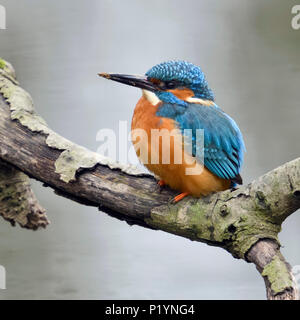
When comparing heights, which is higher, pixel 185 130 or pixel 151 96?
pixel 151 96

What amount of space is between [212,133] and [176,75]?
386 millimetres

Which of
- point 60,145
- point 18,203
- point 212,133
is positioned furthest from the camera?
point 18,203

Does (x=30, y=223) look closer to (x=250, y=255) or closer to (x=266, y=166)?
(x=250, y=255)

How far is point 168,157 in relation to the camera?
3.17 meters

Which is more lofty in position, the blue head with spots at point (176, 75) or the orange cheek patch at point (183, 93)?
the blue head with spots at point (176, 75)

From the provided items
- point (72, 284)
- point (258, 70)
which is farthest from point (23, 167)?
point (258, 70)

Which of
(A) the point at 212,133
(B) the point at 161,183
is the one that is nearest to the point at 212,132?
(A) the point at 212,133

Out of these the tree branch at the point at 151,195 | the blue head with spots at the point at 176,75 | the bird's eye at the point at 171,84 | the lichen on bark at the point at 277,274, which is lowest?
the lichen on bark at the point at 277,274

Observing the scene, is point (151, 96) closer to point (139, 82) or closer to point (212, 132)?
point (139, 82)

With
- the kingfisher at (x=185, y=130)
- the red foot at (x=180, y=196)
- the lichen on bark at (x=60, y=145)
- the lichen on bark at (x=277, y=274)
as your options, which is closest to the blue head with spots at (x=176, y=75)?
the kingfisher at (x=185, y=130)

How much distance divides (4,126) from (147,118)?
0.86 metres

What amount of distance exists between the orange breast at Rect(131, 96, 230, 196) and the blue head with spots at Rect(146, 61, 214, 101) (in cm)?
18

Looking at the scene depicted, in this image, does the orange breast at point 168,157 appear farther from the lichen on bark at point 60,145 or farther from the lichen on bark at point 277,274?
the lichen on bark at point 277,274

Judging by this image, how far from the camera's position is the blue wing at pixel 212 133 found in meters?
3.26
